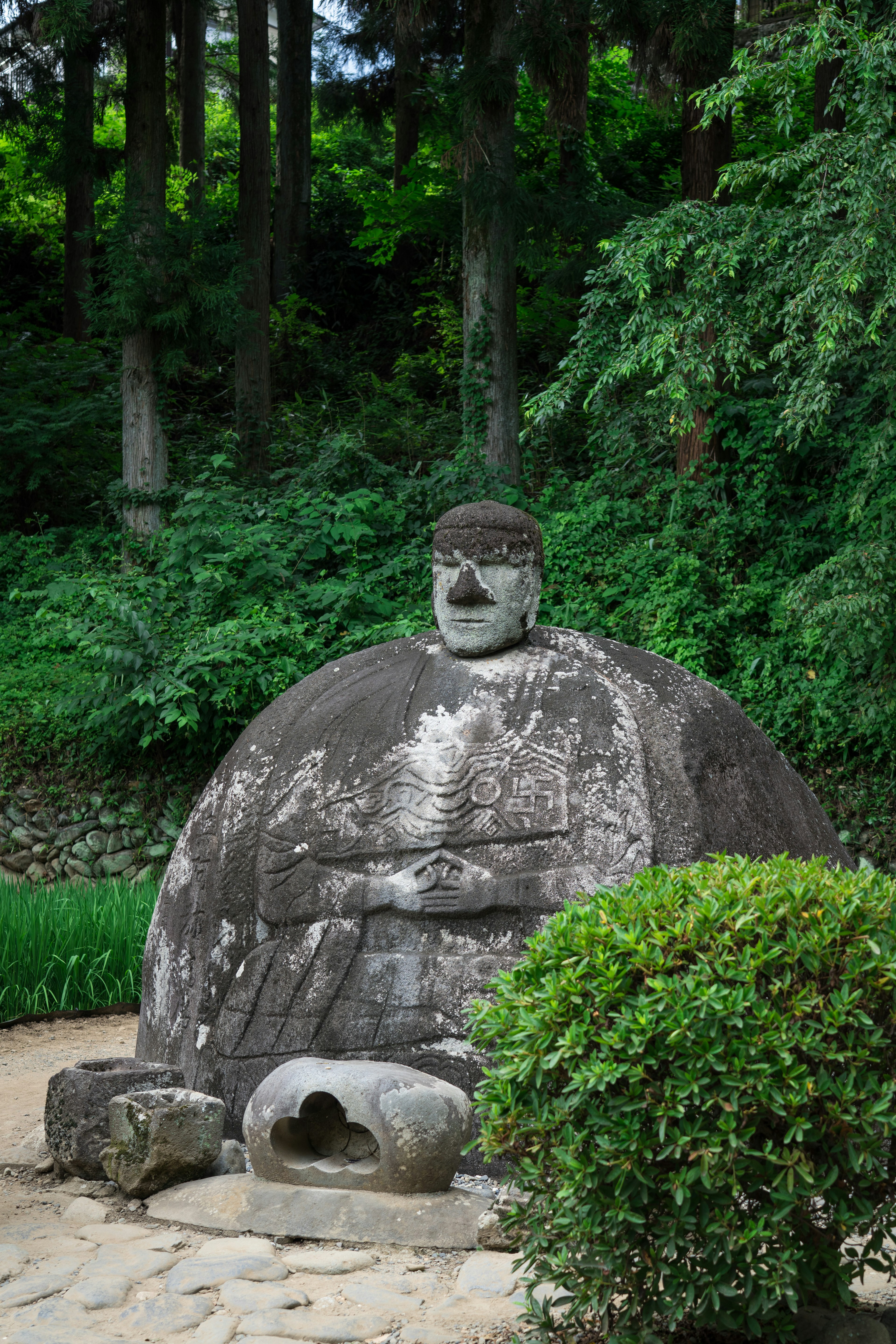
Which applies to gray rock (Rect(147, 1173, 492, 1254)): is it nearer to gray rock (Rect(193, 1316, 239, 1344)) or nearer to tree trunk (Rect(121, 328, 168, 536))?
gray rock (Rect(193, 1316, 239, 1344))

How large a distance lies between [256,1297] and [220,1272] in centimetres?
20

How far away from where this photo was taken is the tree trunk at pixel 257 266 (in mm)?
13625

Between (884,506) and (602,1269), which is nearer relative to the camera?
(602,1269)

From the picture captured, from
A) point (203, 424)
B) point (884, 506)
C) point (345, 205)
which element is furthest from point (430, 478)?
point (345, 205)

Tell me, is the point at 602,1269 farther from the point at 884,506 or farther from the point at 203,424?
the point at 203,424

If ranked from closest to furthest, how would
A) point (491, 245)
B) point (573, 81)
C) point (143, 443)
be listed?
point (573, 81) → point (491, 245) → point (143, 443)

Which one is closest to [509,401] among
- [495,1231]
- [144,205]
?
[144,205]

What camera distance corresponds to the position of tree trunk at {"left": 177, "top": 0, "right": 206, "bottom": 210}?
62.0 ft

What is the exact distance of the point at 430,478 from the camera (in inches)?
437

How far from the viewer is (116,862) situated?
9969 millimetres

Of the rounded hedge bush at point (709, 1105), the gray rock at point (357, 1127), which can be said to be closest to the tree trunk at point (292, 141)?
the gray rock at point (357, 1127)

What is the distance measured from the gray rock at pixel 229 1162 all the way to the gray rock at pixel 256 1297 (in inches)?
29.3

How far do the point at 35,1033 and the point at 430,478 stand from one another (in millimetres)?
6108

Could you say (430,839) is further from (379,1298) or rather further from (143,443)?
(143,443)
